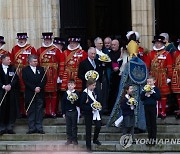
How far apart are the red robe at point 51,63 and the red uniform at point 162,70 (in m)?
2.02

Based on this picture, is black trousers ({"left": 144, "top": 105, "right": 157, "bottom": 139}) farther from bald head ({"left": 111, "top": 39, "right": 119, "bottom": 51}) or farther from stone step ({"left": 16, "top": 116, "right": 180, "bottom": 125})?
bald head ({"left": 111, "top": 39, "right": 119, "bottom": 51})

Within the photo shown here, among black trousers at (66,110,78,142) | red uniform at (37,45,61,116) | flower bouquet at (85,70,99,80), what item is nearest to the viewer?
black trousers at (66,110,78,142)

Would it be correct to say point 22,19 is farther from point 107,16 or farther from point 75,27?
point 107,16

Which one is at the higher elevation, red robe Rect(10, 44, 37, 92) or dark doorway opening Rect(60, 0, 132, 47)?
dark doorway opening Rect(60, 0, 132, 47)

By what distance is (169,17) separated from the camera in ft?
80.0

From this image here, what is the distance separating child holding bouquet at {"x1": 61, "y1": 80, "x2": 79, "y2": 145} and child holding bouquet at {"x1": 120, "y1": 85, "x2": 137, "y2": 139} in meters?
0.92

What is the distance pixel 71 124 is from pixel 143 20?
3395 millimetres

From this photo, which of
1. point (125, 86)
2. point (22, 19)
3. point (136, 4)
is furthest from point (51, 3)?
point (125, 86)

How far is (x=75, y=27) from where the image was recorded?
1888 cm

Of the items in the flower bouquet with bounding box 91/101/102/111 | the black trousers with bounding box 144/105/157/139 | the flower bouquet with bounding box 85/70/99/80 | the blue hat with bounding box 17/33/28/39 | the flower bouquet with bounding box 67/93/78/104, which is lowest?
the black trousers with bounding box 144/105/157/139

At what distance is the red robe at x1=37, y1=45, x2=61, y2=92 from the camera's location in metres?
16.7

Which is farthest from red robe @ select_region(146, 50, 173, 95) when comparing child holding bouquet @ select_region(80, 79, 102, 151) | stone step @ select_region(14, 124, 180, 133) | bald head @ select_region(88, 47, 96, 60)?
child holding bouquet @ select_region(80, 79, 102, 151)

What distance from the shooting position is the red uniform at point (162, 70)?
16.2 m

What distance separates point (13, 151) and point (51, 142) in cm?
80
